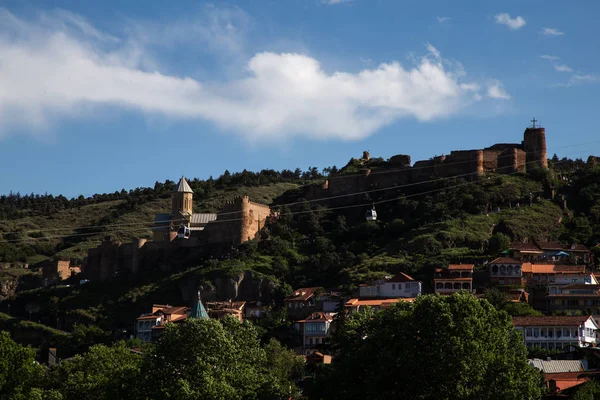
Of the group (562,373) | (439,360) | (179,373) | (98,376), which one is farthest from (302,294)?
(439,360)

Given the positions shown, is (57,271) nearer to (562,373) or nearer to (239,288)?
(239,288)

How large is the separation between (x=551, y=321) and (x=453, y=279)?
1197 centimetres

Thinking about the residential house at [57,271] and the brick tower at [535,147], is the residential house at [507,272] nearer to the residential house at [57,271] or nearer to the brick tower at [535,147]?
the brick tower at [535,147]

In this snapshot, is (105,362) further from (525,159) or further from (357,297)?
(525,159)

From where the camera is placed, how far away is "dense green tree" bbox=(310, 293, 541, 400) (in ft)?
146

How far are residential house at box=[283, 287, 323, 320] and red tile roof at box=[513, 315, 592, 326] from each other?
17.7 metres

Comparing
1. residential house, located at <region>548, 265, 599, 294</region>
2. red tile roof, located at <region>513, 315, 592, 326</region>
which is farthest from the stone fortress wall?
red tile roof, located at <region>513, 315, 592, 326</region>

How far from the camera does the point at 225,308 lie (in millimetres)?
83062

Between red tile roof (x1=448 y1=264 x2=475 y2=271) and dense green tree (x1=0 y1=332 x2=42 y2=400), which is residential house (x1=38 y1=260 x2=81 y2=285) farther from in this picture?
dense green tree (x1=0 y1=332 x2=42 y2=400)

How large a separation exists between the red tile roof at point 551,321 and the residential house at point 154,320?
2606 centimetres

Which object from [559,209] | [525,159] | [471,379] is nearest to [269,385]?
[471,379]

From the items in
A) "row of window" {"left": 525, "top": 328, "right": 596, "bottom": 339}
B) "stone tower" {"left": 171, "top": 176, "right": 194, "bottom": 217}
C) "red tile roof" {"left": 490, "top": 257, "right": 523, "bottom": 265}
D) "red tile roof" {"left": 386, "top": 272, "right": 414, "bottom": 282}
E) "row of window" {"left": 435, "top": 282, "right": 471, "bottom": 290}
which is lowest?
"row of window" {"left": 525, "top": 328, "right": 596, "bottom": 339}

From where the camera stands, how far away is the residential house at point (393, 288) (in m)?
78.1

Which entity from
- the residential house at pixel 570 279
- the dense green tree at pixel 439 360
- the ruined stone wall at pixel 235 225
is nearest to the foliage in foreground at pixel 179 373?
the dense green tree at pixel 439 360
